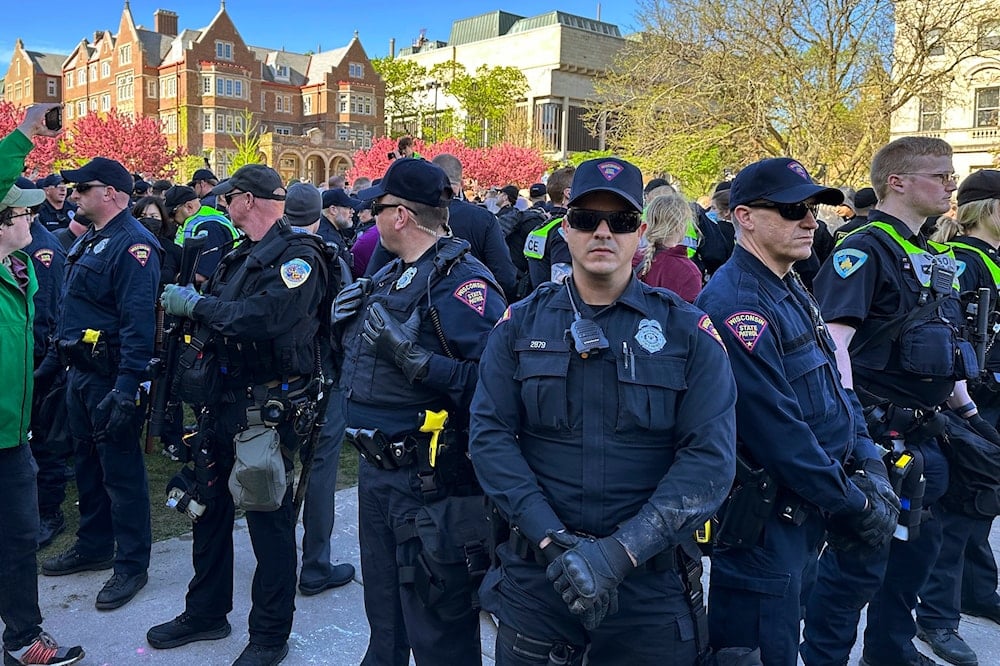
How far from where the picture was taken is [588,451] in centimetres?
233

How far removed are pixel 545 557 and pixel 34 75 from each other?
96.2 meters

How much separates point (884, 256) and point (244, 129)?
71.3m

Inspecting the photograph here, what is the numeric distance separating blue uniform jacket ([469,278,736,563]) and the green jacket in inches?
93.9

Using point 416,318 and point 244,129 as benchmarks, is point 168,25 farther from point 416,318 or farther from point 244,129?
point 416,318

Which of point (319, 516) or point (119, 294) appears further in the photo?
point (319, 516)

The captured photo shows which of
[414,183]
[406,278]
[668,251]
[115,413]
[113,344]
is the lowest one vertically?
[115,413]

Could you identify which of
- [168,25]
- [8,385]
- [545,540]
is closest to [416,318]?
[545,540]

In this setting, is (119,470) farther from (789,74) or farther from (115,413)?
(789,74)

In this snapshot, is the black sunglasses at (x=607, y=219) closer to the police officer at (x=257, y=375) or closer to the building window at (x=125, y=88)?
the police officer at (x=257, y=375)

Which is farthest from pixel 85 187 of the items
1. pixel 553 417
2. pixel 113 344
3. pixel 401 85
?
pixel 401 85

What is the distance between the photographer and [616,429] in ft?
7.64

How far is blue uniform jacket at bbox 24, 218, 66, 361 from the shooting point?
553 cm

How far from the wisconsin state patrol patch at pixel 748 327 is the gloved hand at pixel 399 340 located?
1.10 meters

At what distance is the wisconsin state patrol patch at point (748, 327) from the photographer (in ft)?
8.86
